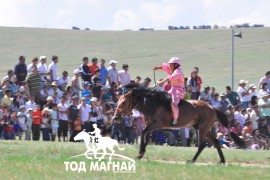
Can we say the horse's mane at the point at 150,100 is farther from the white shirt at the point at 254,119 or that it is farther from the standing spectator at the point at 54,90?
the white shirt at the point at 254,119

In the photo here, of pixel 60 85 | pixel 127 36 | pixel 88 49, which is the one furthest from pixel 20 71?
pixel 127 36

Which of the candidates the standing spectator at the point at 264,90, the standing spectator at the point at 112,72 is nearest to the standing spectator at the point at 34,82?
the standing spectator at the point at 112,72

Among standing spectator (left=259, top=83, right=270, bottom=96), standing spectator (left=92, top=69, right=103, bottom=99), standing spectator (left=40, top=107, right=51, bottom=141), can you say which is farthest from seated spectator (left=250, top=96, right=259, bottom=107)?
standing spectator (left=40, top=107, right=51, bottom=141)

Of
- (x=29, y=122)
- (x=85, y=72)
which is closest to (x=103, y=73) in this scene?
(x=85, y=72)

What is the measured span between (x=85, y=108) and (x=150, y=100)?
7.57 metres

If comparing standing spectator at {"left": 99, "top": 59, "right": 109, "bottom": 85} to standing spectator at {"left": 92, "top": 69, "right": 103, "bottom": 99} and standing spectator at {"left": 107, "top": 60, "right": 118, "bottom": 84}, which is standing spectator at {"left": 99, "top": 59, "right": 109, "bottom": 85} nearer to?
standing spectator at {"left": 107, "top": 60, "right": 118, "bottom": 84}

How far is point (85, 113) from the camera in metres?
26.2

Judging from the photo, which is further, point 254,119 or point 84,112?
point 254,119

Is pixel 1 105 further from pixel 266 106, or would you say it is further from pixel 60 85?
pixel 266 106

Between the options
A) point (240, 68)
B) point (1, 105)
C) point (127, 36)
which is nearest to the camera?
point (1, 105)

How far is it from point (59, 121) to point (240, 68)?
30463mm

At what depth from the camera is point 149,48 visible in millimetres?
63750

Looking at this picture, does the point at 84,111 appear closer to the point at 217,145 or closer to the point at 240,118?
the point at 240,118

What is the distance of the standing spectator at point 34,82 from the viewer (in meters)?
26.8
